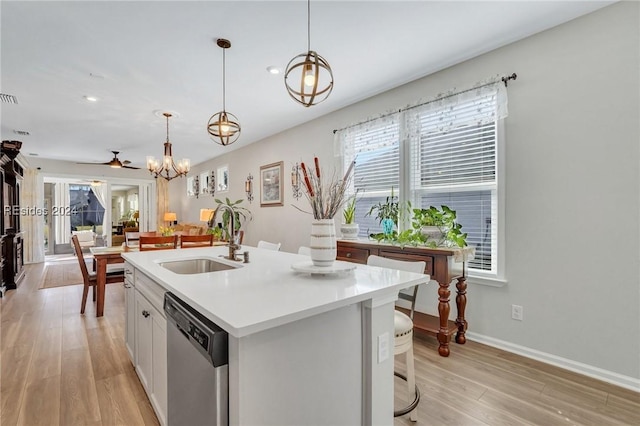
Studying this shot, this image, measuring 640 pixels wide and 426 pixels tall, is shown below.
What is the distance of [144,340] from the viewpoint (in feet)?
6.17

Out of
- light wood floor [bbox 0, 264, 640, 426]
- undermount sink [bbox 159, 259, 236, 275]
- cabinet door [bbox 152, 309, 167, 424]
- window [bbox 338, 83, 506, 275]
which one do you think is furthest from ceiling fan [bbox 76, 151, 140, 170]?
cabinet door [bbox 152, 309, 167, 424]

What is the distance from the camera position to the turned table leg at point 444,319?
2.50 m

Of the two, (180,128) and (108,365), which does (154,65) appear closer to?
(180,128)

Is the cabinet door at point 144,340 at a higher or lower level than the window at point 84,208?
lower

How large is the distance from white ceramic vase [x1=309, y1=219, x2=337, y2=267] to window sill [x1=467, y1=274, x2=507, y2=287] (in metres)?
1.85

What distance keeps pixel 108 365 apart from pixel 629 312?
3792 mm

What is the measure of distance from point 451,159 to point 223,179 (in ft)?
18.1

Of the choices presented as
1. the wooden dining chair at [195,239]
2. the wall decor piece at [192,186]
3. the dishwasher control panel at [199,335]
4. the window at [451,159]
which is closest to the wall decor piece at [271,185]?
the wooden dining chair at [195,239]

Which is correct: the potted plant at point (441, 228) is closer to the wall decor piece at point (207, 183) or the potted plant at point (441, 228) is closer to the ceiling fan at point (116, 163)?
the ceiling fan at point (116, 163)

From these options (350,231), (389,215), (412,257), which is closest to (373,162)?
(389,215)

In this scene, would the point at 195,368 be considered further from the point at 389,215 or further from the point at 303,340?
the point at 389,215

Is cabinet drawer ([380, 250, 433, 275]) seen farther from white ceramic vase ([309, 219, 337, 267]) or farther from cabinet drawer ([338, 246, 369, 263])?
white ceramic vase ([309, 219, 337, 267])

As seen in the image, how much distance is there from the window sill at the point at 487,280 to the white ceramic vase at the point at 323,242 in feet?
6.07

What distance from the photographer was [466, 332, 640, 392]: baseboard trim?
203cm
